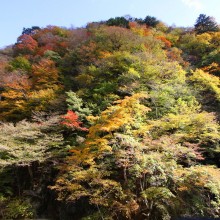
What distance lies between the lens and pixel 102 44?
23.2 m

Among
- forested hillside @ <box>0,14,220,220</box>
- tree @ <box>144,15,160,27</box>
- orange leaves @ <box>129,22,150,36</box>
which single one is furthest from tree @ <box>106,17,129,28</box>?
forested hillside @ <box>0,14,220,220</box>

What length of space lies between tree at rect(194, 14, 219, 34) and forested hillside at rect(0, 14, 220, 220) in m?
6.10

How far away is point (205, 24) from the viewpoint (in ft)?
105

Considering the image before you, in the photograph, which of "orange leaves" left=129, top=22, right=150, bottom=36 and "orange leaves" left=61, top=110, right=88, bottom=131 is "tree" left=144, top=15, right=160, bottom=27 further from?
"orange leaves" left=61, top=110, right=88, bottom=131

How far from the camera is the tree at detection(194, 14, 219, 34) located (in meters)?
30.9

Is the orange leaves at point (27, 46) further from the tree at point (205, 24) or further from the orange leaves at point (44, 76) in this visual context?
the tree at point (205, 24)

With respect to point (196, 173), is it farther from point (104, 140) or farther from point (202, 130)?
point (104, 140)

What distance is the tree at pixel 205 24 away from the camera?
30891mm

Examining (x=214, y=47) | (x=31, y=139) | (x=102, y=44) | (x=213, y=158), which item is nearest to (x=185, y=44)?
(x=214, y=47)

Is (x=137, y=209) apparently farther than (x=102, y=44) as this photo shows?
No

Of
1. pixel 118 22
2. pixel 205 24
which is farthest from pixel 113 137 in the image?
pixel 205 24

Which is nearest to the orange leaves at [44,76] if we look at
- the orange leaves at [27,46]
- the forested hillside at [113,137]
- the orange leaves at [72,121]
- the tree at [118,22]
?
the forested hillside at [113,137]

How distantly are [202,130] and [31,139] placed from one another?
8810 millimetres

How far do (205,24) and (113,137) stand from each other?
82.8ft
